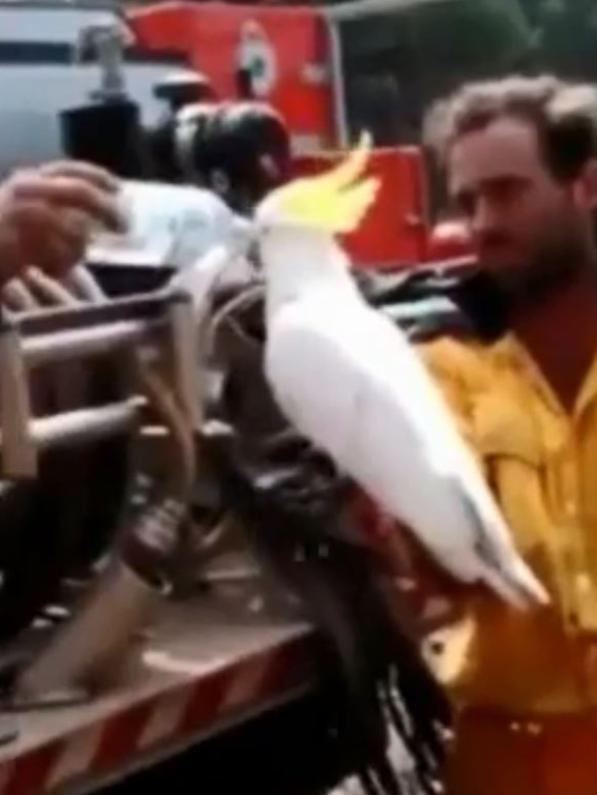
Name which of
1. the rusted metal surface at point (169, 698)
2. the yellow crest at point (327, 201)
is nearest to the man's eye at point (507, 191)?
the yellow crest at point (327, 201)

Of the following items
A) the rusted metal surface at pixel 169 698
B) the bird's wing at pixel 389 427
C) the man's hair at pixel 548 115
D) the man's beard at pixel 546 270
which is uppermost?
the man's hair at pixel 548 115

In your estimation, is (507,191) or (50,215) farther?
(507,191)

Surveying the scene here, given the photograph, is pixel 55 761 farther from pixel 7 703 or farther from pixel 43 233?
pixel 43 233

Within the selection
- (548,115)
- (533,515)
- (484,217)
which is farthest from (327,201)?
(533,515)

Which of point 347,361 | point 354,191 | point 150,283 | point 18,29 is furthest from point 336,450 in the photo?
point 18,29

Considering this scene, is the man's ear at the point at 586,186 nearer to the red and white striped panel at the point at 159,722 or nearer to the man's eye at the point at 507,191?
the man's eye at the point at 507,191

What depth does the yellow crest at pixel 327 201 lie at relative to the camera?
9.36 feet

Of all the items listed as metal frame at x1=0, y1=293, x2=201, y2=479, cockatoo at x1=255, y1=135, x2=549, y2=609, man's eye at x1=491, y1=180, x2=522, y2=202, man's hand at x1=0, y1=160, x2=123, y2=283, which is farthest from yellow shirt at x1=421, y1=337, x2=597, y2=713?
man's hand at x1=0, y1=160, x2=123, y2=283

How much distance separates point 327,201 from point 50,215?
1.15 feet

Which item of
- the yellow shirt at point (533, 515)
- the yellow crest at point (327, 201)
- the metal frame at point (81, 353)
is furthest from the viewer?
the yellow shirt at point (533, 515)

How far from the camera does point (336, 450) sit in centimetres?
287

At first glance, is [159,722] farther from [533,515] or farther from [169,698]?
[533,515]

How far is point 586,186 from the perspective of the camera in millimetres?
2980

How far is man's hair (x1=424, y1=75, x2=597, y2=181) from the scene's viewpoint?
2.99 m
